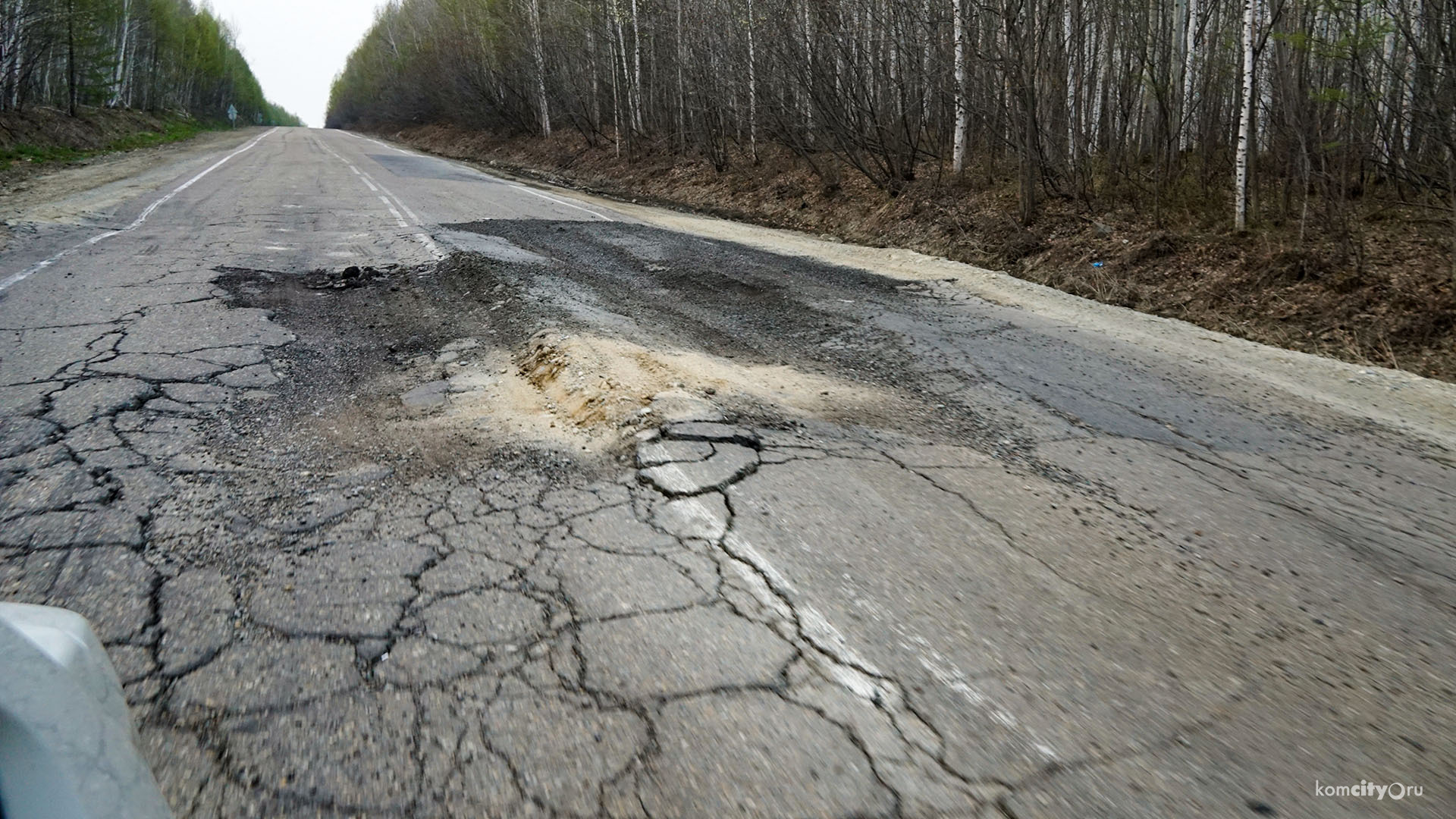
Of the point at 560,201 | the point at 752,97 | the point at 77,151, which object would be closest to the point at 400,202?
the point at 560,201

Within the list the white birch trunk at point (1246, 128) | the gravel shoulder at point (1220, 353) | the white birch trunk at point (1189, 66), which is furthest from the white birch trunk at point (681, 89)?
the white birch trunk at point (1246, 128)

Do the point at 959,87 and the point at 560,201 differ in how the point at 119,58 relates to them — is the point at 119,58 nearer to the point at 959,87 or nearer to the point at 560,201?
the point at 560,201

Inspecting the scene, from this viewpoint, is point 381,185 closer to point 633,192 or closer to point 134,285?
point 633,192

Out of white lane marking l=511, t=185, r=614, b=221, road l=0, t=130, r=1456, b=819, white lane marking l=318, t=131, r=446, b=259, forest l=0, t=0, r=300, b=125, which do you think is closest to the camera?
road l=0, t=130, r=1456, b=819

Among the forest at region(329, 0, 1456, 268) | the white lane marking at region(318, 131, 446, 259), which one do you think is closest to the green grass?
the white lane marking at region(318, 131, 446, 259)

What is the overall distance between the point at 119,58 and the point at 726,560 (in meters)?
53.9

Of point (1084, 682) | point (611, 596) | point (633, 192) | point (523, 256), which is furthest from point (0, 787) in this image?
point (633, 192)

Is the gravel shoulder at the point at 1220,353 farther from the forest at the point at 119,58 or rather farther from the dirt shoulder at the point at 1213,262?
the forest at the point at 119,58

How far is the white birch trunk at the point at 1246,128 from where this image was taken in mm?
9180

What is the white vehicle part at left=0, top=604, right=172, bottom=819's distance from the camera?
3.86 ft

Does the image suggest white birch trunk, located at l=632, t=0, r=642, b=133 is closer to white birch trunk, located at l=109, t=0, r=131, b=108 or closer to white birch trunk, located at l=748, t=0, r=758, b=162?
white birch trunk, located at l=748, t=0, r=758, b=162

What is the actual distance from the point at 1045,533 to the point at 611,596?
1.96 meters

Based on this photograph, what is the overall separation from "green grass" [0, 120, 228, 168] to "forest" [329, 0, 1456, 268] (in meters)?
15.5

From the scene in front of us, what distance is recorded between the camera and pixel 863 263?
1045cm
